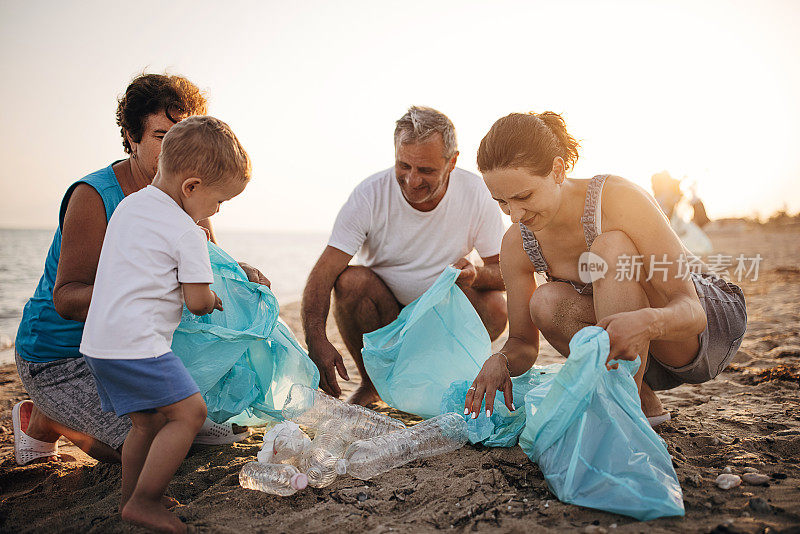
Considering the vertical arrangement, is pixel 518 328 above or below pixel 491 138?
below

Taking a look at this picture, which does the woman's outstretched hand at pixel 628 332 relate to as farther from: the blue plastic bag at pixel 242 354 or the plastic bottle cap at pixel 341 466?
the blue plastic bag at pixel 242 354

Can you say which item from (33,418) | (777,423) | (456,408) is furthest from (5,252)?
(777,423)

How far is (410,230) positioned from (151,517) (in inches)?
82.7

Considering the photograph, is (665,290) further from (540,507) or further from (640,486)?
(540,507)

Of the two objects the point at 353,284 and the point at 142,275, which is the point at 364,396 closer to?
the point at 353,284

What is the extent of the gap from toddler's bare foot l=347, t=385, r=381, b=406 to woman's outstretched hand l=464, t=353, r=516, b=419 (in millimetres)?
1017

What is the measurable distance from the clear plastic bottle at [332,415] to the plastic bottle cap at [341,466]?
0.29 metres

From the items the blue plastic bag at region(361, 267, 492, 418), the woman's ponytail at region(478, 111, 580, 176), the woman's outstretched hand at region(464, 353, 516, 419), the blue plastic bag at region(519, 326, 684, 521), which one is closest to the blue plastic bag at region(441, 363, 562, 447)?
the woman's outstretched hand at region(464, 353, 516, 419)

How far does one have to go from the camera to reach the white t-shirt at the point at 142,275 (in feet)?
5.71

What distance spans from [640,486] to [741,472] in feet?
1.74

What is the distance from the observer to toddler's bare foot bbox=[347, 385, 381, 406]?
3104 mm

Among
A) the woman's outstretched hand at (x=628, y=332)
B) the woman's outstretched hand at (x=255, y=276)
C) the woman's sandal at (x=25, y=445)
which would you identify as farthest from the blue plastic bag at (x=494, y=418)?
the woman's sandal at (x=25, y=445)

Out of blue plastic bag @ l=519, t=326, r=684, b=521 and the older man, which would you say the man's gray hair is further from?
blue plastic bag @ l=519, t=326, r=684, b=521

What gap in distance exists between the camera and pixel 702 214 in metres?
8.32
